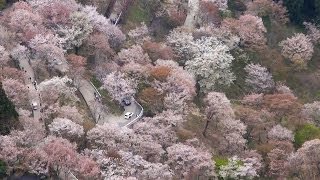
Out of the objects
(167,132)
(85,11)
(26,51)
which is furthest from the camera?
(85,11)

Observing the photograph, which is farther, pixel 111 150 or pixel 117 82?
pixel 117 82

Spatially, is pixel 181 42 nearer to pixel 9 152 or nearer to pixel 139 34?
pixel 139 34

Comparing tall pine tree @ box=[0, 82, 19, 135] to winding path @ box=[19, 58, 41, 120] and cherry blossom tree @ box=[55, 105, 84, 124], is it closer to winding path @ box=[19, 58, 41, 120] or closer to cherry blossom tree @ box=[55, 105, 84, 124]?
winding path @ box=[19, 58, 41, 120]

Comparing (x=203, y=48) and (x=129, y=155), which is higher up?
(x=203, y=48)

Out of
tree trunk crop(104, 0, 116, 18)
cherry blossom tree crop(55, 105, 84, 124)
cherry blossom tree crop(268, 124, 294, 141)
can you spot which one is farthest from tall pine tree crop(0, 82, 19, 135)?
tree trunk crop(104, 0, 116, 18)

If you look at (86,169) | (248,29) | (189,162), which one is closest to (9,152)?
(86,169)

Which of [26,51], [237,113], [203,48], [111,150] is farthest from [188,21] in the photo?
[111,150]

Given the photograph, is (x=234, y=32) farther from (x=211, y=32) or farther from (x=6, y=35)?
(x=6, y=35)
